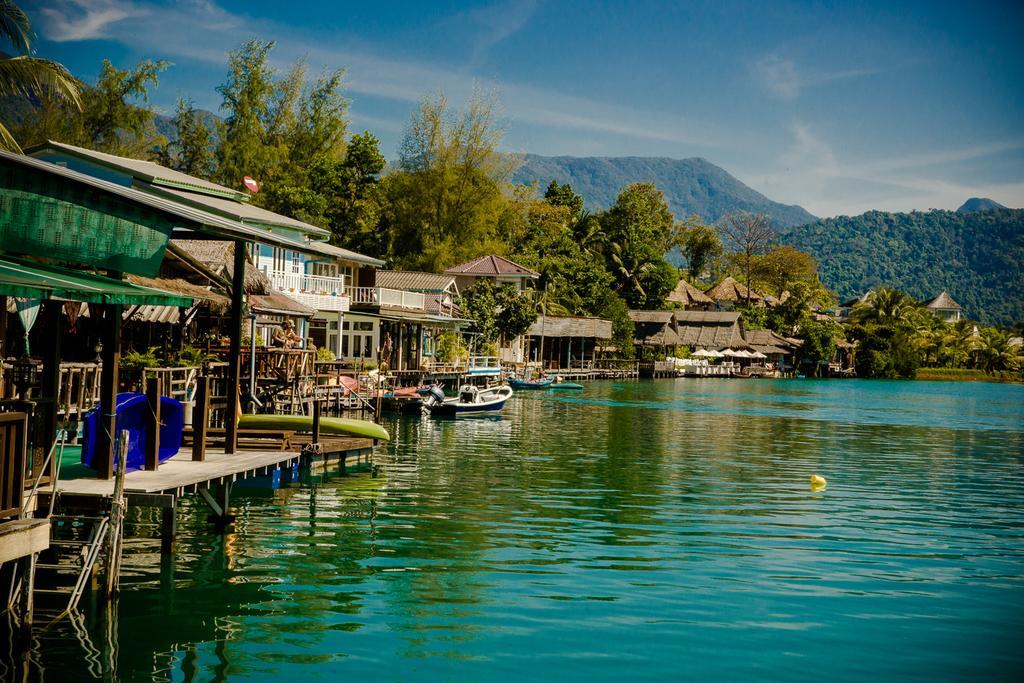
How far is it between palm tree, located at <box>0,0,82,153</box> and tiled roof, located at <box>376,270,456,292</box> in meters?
37.8

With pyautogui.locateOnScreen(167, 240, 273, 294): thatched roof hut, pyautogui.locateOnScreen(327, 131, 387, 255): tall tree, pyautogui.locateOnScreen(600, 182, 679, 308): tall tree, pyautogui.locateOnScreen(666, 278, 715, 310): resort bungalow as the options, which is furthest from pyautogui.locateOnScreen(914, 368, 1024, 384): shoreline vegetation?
pyautogui.locateOnScreen(167, 240, 273, 294): thatched roof hut

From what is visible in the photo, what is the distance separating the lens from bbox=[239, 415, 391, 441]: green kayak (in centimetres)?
2289

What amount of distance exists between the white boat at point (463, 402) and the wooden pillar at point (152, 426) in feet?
88.8

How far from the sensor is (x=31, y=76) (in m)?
22.4

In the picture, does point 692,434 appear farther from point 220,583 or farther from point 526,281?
point 526,281

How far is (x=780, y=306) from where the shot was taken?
416 ft

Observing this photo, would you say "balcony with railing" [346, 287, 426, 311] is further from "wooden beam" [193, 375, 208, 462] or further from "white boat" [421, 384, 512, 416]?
"wooden beam" [193, 375, 208, 462]

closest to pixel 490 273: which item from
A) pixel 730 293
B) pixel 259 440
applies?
pixel 259 440

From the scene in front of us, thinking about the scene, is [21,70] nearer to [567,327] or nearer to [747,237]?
[567,327]

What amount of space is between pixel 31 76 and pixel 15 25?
1.75 m

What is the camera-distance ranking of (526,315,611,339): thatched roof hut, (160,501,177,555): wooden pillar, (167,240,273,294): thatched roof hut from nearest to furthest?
(160,501,177,555): wooden pillar < (167,240,273,294): thatched roof hut < (526,315,611,339): thatched roof hut

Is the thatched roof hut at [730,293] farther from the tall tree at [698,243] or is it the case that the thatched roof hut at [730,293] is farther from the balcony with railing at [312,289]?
the balcony with railing at [312,289]

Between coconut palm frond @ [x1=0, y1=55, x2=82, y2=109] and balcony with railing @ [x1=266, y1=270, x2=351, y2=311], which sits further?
balcony with railing @ [x1=266, y1=270, x2=351, y2=311]

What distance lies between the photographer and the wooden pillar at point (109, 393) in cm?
1345
